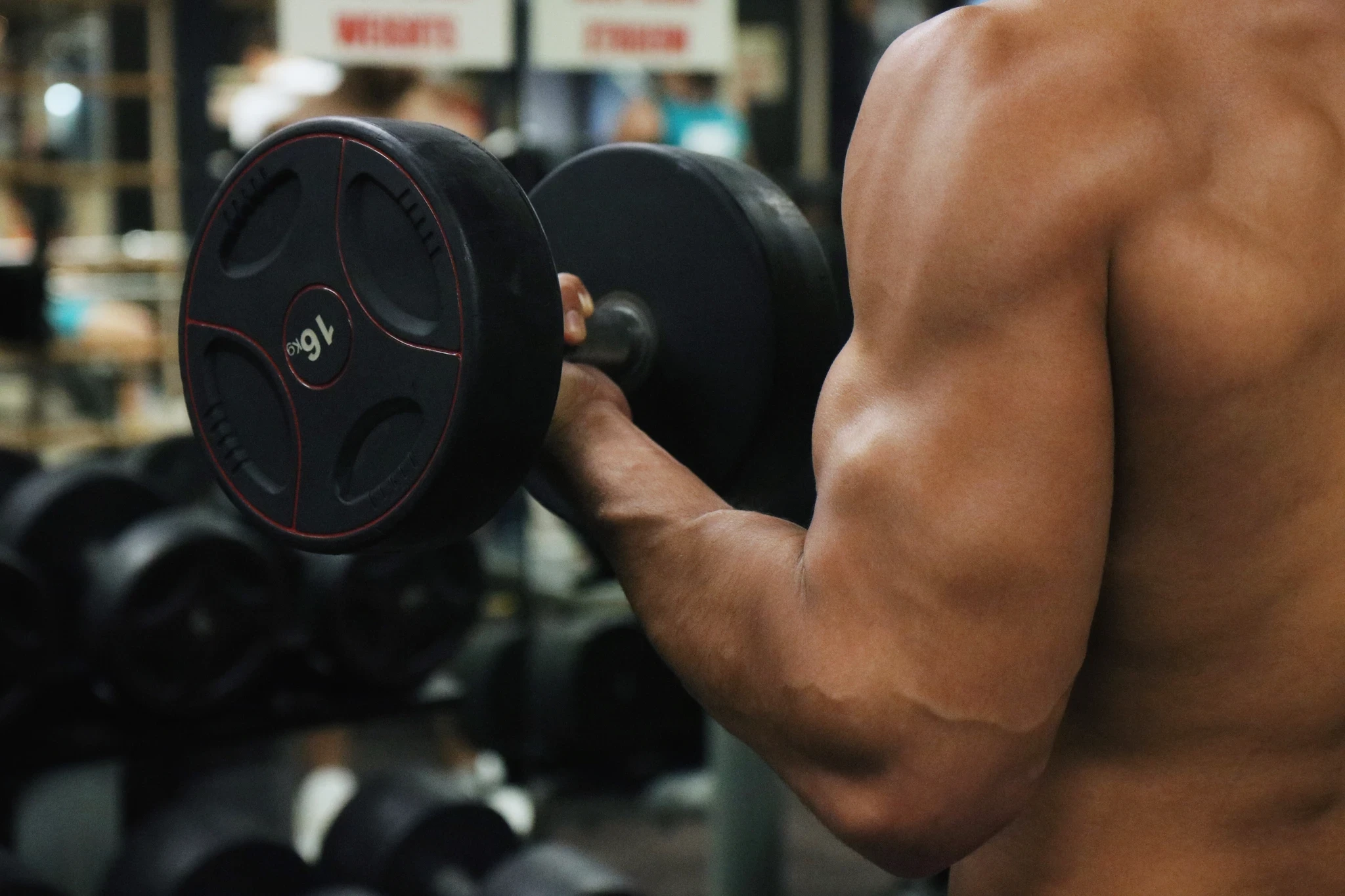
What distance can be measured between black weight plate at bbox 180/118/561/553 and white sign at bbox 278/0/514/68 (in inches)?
70.0

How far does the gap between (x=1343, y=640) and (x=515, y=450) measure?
1.47 ft

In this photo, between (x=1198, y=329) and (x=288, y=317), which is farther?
(x=288, y=317)

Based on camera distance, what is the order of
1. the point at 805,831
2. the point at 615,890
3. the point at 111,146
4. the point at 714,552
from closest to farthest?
the point at 714,552, the point at 615,890, the point at 805,831, the point at 111,146

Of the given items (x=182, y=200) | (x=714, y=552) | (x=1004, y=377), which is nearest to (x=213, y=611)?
(x=714, y=552)

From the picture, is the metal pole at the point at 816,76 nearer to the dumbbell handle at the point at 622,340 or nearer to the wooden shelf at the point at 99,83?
the wooden shelf at the point at 99,83

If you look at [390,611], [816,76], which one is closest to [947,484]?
[390,611]

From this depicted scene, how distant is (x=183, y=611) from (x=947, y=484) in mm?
1594

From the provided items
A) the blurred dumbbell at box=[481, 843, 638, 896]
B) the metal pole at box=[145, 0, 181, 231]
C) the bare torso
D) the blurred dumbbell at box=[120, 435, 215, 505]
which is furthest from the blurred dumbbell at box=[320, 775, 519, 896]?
the metal pole at box=[145, 0, 181, 231]

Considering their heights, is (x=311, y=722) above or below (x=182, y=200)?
below

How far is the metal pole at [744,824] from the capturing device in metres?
2.38

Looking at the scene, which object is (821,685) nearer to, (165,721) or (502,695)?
(165,721)

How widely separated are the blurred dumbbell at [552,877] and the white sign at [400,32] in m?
1.44

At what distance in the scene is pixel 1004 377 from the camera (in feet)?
2.09

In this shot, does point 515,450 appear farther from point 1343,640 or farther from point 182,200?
point 182,200
